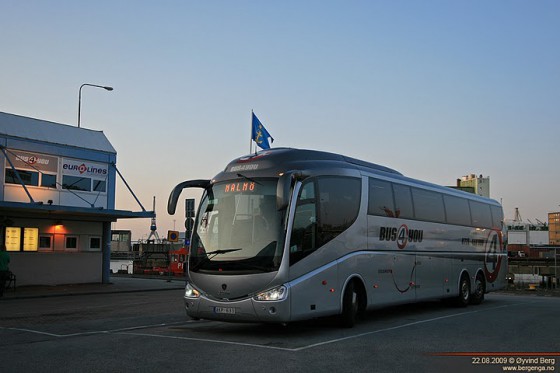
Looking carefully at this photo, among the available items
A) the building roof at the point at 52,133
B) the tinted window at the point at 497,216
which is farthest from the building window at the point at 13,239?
the tinted window at the point at 497,216

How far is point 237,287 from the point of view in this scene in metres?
11.4

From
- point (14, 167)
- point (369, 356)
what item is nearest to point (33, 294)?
point (14, 167)

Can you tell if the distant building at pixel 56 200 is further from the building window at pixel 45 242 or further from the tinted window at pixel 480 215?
the tinted window at pixel 480 215

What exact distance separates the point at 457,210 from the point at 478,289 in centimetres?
308

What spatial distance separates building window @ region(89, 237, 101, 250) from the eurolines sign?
3106 millimetres

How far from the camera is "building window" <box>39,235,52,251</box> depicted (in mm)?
27316

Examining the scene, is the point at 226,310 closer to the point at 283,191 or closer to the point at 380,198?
the point at 283,191

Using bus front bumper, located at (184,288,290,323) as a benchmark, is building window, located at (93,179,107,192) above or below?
above

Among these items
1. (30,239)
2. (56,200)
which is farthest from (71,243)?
(56,200)

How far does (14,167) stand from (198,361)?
769 inches

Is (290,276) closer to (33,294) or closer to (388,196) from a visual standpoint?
(388,196)

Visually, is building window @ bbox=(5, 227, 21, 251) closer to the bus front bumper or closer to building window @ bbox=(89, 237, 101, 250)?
building window @ bbox=(89, 237, 101, 250)

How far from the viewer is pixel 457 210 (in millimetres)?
19250

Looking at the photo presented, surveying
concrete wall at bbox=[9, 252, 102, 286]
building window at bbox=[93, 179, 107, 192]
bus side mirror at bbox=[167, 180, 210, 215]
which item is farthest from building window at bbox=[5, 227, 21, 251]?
bus side mirror at bbox=[167, 180, 210, 215]
